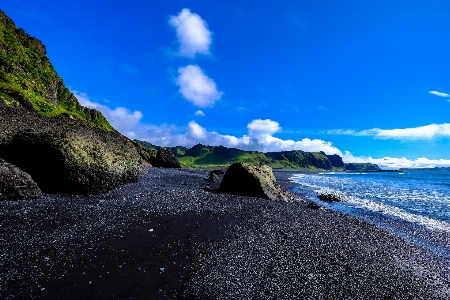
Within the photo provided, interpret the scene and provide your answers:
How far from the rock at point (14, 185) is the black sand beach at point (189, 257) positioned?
76cm

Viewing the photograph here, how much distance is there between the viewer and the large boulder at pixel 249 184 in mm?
27016

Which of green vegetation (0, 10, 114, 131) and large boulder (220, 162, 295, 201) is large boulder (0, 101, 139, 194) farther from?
green vegetation (0, 10, 114, 131)

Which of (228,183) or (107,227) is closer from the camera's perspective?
(107,227)

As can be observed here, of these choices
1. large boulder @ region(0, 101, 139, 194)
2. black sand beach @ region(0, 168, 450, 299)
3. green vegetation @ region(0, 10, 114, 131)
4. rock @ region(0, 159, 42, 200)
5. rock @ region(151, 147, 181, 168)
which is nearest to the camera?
black sand beach @ region(0, 168, 450, 299)

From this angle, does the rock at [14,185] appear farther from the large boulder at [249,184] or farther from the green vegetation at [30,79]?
the green vegetation at [30,79]

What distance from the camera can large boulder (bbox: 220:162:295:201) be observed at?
88.6ft

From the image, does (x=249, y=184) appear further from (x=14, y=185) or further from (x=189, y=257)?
(x=14, y=185)

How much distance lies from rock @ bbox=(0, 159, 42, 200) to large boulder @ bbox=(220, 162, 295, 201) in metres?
17.8

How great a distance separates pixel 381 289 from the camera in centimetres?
950

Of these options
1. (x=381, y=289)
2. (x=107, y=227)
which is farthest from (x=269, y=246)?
(x=107, y=227)

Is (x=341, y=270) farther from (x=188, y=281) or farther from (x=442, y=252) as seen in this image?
(x=442, y=252)

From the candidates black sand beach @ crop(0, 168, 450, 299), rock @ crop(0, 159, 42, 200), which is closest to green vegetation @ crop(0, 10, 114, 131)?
rock @ crop(0, 159, 42, 200)

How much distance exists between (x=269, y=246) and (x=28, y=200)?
15132 millimetres

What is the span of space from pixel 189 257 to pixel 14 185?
41.7ft
